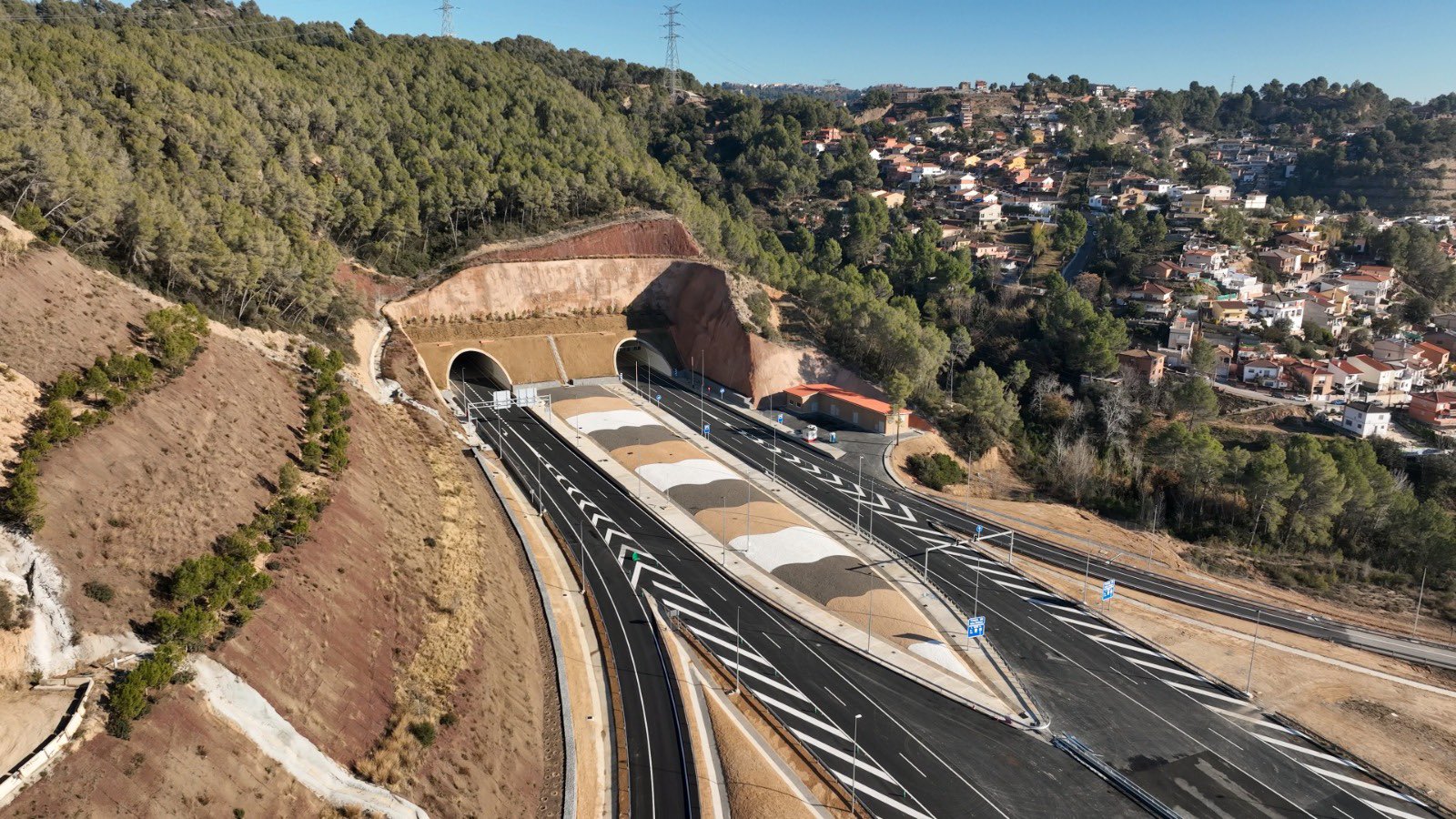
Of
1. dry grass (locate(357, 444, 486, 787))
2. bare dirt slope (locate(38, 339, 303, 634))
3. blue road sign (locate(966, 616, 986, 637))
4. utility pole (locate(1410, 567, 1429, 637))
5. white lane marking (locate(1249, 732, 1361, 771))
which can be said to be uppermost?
bare dirt slope (locate(38, 339, 303, 634))

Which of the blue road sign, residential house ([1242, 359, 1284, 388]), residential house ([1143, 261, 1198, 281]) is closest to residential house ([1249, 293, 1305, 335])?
residential house ([1143, 261, 1198, 281])

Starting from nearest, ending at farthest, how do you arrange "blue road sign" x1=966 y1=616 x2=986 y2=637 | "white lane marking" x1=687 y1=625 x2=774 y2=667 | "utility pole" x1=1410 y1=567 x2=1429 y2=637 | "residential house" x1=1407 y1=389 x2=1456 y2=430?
1. "blue road sign" x1=966 y1=616 x2=986 y2=637
2. "white lane marking" x1=687 y1=625 x2=774 y2=667
3. "utility pole" x1=1410 y1=567 x2=1429 y2=637
4. "residential house" x1=1407 y1=389 x2=1456 y2=430

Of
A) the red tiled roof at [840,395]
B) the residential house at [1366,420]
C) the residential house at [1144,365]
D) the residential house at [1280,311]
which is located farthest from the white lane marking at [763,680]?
the residential house at [1280,311]

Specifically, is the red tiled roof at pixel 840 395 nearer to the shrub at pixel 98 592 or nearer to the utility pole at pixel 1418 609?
the utility pole at pixel 1418 609

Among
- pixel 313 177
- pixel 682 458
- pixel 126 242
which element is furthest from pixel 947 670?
pixel 313 177

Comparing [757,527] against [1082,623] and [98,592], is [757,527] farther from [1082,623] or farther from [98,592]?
[98,592]

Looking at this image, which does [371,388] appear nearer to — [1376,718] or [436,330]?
[436,330]

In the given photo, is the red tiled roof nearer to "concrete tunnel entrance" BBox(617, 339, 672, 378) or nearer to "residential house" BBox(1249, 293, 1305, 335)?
"concrete tunnel entrance" BBox(617, 339, 672, 378)
